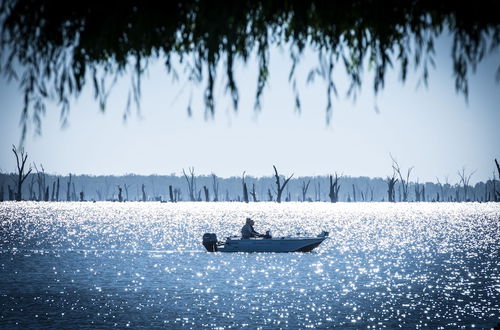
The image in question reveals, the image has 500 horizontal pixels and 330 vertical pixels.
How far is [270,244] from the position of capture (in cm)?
4519

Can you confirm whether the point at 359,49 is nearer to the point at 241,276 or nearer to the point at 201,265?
the point at 241,276

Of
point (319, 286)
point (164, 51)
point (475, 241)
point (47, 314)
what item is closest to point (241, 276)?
point (319, 286)

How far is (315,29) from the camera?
4.54m

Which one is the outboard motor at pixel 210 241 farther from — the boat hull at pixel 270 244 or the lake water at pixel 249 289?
the lake water at pixel 249 289

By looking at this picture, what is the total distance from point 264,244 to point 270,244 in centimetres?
74

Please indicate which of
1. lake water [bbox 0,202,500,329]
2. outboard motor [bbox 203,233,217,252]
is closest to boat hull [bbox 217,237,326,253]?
outboard motor [bbox 203,233,217,252]

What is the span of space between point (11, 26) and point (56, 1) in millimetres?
348

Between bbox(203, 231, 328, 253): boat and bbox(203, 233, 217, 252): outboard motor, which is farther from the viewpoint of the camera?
bbox(203, 233, 217, 252): outboard motor

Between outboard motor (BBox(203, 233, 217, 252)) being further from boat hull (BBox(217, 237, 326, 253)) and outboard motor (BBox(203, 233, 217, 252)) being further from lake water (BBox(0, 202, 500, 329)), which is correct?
lake water (BBox(0, 202, 500, 329))

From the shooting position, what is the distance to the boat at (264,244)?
146ft

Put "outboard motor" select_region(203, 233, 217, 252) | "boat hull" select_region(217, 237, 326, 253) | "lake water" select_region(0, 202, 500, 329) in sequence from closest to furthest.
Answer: "lake water" select_region(0, 202, 500, 329) < "boat hull" select_region(217, 237, 326, 253) < "outboard motor" select_region(203, 233, 217, 252)

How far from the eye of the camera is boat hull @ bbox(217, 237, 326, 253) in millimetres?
44494

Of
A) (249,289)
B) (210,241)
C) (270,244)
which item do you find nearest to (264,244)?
(270,244)

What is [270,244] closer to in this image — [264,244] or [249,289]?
[264,244]
